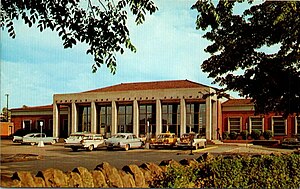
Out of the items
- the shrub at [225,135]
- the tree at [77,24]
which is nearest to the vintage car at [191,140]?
the shrub at [225,135]

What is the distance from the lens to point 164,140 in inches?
409

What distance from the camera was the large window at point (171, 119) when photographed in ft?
34.5

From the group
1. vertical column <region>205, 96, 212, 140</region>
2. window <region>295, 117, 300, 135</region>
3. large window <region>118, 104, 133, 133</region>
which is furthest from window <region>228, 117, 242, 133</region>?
large window <region>118, 104, 133, 133</region>

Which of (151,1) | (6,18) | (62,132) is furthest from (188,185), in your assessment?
(62,132)

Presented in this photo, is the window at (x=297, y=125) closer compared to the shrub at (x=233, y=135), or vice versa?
the window at (x=297, y=125)

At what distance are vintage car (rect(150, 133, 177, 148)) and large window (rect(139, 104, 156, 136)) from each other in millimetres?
194

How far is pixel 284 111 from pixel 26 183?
5354 mm

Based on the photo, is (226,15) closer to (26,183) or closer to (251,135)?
(251,135)

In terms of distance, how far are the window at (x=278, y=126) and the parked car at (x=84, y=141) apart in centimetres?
334

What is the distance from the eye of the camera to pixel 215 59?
9.02 meters

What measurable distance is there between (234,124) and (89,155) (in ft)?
10.1

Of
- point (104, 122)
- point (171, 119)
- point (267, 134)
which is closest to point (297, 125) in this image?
point (267, 134)

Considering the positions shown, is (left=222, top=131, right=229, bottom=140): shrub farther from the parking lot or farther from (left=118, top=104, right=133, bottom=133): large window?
(left=118, top=104, right=133, bottom=133): large window

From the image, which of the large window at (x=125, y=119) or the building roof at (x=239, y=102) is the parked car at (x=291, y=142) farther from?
the large window at (x=125, y=119)
